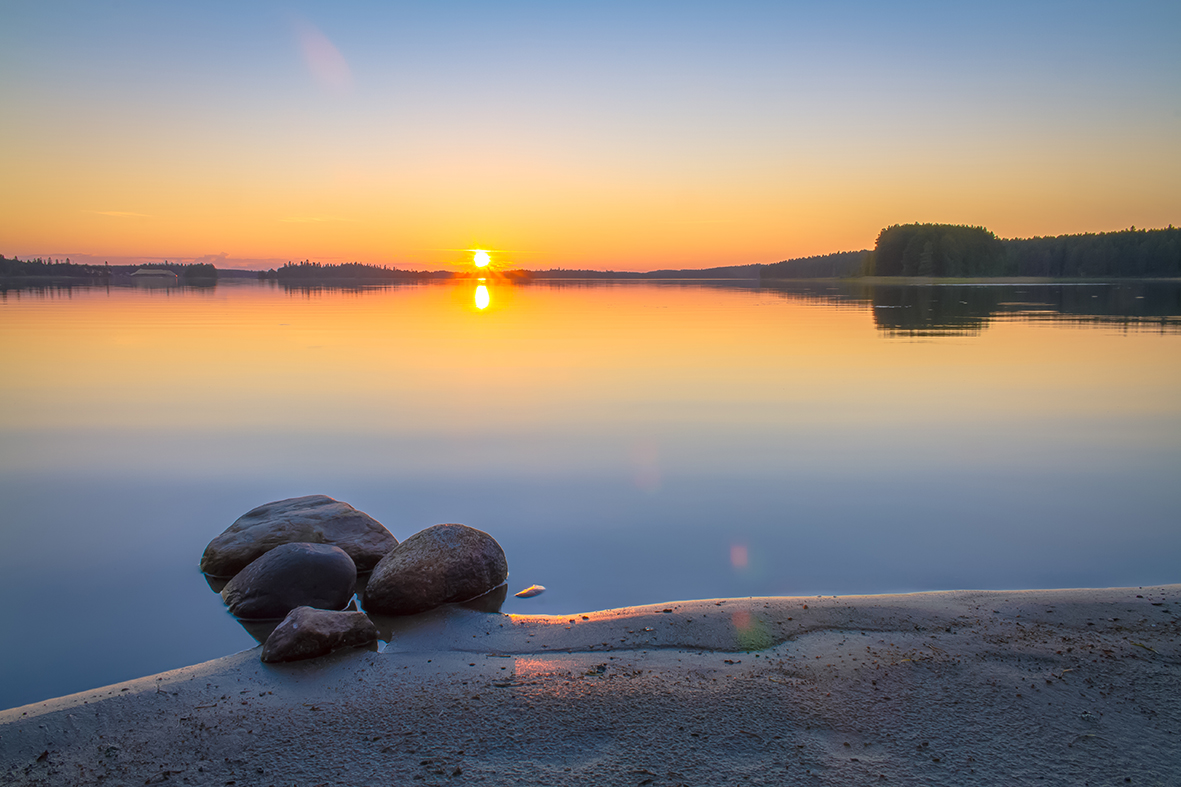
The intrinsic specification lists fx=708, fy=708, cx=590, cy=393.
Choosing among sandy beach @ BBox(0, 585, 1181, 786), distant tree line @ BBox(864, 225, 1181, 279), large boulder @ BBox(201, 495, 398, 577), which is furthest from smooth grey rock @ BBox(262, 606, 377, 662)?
distant tree line @ BBox(864, 225, 1181, 279)

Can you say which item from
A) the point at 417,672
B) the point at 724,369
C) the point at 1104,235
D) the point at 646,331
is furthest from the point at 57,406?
the point at 1104,235

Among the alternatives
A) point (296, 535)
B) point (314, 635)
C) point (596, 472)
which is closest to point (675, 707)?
point (314, 635)

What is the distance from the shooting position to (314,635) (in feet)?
17.7

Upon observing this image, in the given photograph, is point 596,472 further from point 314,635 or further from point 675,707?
point 675,707

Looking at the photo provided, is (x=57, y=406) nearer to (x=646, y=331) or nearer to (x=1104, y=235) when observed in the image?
(x=646, y=331)

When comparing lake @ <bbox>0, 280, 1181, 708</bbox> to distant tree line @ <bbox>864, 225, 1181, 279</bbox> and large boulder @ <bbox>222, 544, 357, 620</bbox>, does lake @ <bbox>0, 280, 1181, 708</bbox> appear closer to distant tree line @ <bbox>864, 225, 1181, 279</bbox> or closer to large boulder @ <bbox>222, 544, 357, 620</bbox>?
large boulder @ <bbox>222, 544, 357, 620</bbox>

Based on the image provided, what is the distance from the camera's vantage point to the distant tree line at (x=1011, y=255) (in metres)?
137

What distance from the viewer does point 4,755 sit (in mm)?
4129

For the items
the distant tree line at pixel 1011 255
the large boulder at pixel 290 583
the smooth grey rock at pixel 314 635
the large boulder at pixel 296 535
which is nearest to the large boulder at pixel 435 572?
the large boulder at pixel 290 583

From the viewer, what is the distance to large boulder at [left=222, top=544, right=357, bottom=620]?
638 cm

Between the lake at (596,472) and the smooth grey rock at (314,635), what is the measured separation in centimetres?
70

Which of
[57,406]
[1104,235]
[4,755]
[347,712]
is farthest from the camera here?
[1104,235]

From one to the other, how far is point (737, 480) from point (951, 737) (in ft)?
19.4

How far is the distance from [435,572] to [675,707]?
2814 millimetres
